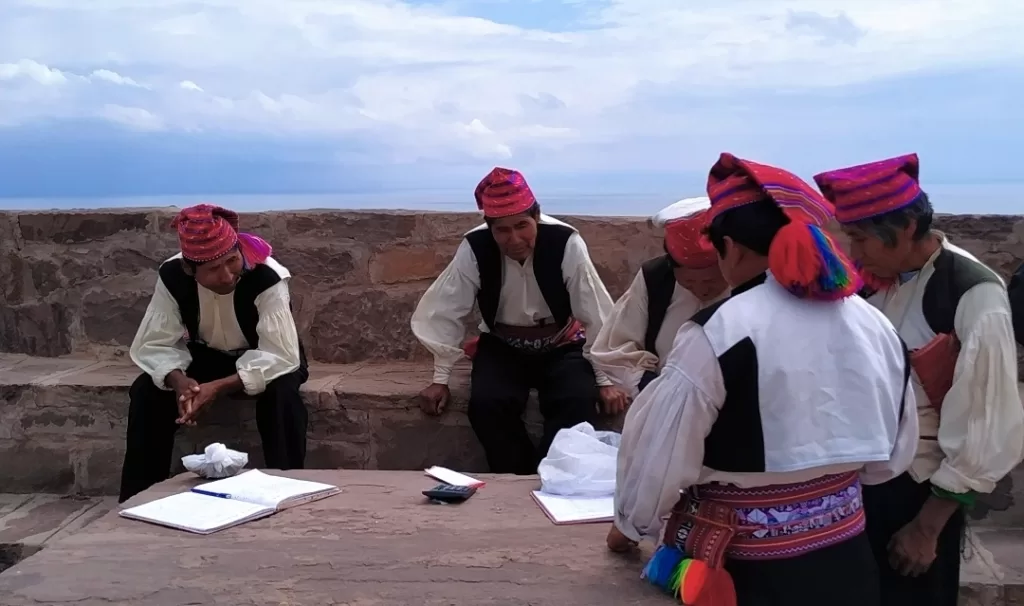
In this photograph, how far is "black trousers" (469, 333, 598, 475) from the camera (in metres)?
3.48

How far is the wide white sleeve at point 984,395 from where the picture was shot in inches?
75.9

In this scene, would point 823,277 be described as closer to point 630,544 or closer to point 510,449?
point 630,544

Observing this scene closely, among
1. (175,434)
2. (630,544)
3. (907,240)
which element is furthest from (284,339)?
(907,240)

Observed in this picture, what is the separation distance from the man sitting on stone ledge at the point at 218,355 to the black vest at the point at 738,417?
2.34m

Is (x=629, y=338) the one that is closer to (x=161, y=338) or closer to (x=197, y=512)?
(x=197, y=512)

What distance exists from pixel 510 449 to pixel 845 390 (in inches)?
83.0

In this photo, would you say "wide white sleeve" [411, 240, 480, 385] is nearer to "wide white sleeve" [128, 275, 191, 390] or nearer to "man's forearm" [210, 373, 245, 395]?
"man's forearm" [210, 373, 245, 395]

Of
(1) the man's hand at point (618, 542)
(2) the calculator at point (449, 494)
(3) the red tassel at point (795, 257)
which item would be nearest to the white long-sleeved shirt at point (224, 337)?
(2) the calculator at point (449, 494)

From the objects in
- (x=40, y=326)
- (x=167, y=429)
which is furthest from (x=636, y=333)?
(x=40, y=326)

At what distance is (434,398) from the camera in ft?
12.1

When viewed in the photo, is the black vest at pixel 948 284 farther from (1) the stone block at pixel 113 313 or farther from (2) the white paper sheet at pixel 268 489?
(1) the stone block at pixel 113 313

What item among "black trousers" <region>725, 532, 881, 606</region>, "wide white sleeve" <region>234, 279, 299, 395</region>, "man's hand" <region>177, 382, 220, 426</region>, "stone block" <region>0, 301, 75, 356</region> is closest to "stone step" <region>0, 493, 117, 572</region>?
"man's hand" <region>177, 382, 220, 426</region>

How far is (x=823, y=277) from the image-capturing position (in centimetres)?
151

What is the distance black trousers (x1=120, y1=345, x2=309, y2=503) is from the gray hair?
91.9 inches
